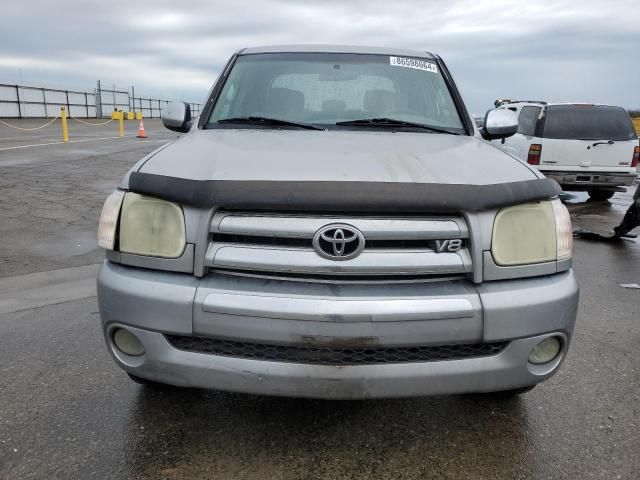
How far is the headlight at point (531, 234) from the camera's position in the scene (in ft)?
6.70

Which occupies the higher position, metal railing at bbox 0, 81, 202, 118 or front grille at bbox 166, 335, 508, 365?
front grille at bbox 166, 335, 508, 365

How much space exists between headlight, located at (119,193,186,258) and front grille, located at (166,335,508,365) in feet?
1.11

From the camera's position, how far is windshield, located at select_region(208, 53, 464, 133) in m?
3.20

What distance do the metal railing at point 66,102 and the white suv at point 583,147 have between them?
1721 centimetres

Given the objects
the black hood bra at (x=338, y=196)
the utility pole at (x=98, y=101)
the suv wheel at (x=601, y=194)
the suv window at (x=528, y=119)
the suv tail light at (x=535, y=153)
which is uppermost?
the black hood bra at (x=338, y=196)

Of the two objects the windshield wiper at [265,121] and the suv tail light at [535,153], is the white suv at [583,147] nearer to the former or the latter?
the suv tail light at [535,153]

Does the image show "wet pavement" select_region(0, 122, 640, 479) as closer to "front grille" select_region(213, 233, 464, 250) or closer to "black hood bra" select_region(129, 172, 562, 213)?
"front grille" select_region(213, 233, 464, 250)

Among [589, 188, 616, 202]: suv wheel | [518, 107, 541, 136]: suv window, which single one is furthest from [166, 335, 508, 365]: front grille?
[589, 188, 616, 202]: suv wheel

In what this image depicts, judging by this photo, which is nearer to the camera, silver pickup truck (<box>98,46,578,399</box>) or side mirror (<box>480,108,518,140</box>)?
silver pickup truck (<box>98,46,578,399</box>)

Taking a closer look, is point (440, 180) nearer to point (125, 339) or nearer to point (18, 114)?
point (125, 339)

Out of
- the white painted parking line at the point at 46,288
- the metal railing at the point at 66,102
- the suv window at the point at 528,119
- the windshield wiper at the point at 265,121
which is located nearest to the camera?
the windshield wiper at the point at 265,121

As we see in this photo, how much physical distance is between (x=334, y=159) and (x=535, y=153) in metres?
7.97

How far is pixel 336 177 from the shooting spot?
2035 mm

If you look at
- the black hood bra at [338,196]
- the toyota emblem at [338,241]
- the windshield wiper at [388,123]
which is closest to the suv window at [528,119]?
the windshield wiper at [388,123]
